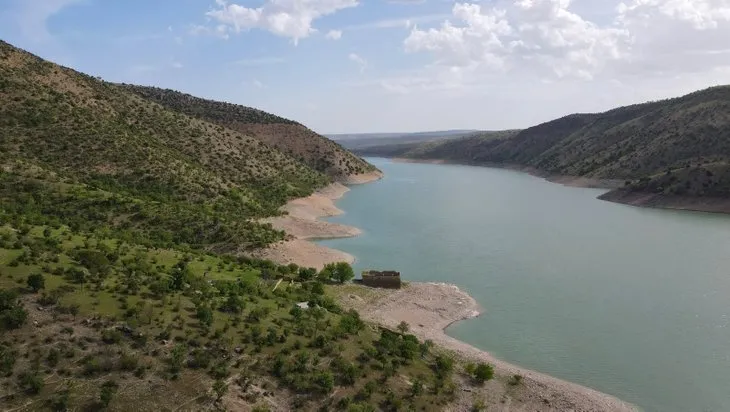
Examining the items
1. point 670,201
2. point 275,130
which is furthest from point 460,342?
point 275,130

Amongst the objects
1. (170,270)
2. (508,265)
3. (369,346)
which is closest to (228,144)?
(508,265)

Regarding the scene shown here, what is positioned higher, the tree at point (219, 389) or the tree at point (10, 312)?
the tree at point (10, 312)

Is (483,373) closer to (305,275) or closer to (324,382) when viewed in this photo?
(324,382)

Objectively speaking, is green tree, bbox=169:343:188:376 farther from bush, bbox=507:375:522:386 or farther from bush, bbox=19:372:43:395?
bush, bbox=507:375:522:386

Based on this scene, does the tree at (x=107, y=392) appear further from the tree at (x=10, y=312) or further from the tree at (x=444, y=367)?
the tree at (x=444, y=367)

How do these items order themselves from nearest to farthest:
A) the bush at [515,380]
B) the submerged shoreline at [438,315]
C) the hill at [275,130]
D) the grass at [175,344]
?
the grass at [175,344] < the submerged shoreline at [438,315] < the bush at [515,380] < the hill at [275,130]

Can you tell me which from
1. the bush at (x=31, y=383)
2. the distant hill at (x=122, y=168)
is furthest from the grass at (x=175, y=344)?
the distant hill at (x=122, y=168)

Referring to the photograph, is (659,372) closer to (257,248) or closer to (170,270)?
(170,270)

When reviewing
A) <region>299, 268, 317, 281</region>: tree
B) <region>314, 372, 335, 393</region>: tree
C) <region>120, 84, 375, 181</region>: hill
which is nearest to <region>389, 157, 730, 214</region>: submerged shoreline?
<region>120, 84, 375, 181</region>: hill

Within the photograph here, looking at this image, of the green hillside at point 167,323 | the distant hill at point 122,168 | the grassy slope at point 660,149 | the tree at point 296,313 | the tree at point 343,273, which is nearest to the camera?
the green hillside at point 167,323
